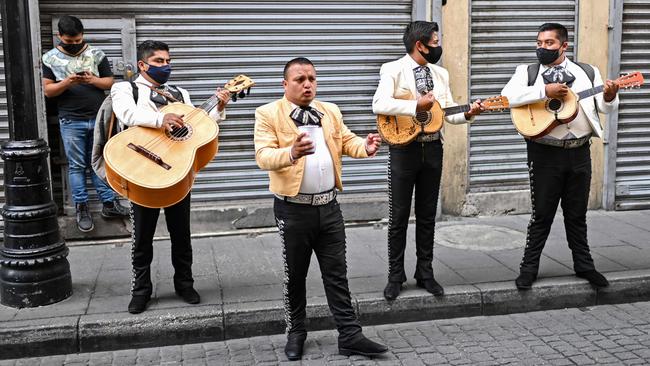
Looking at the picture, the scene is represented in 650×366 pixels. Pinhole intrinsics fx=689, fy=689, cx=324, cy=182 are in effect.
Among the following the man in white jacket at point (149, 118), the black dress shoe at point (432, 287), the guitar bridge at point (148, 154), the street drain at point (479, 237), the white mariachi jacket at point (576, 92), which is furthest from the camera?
the street drain at point (479, 237)

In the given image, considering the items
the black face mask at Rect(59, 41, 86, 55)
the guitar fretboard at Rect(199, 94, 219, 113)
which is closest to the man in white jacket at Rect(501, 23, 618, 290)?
the guitar fretboard at Rect(199, 94, 219, 113)

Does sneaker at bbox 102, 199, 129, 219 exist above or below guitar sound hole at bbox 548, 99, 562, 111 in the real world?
below

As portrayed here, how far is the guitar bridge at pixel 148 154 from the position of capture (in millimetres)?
4805

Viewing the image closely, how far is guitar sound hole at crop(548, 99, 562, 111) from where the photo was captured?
5.38 m

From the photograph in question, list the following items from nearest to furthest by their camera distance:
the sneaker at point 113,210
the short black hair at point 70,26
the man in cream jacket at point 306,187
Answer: the man in cream jacket at point 306,187 → the short black hair at point 70,26 → the sneaker at point 113,210

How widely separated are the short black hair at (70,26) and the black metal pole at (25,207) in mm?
1374

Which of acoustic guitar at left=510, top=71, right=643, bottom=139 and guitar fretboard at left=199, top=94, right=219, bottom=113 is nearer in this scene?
guitar fretboard at left=199, top=94, right=219, bottom=113

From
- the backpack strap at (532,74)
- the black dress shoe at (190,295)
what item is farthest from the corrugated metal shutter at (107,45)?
the backpack strap at (532,74)

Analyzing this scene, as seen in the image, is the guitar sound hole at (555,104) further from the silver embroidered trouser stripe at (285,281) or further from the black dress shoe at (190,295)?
the black dress shoe at (190,295)

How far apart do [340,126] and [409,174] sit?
93 cm

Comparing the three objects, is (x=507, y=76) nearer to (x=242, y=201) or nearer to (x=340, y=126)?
(x=242, y=201)

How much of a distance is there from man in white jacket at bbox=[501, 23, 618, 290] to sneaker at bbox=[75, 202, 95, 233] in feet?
14.1

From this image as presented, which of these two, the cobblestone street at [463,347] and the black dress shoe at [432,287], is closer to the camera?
the cobblestone street at [463,347]

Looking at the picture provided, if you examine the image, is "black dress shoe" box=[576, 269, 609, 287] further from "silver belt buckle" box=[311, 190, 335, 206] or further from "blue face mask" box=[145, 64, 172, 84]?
"blue face mask" box=[145, 64, 172, 84]
